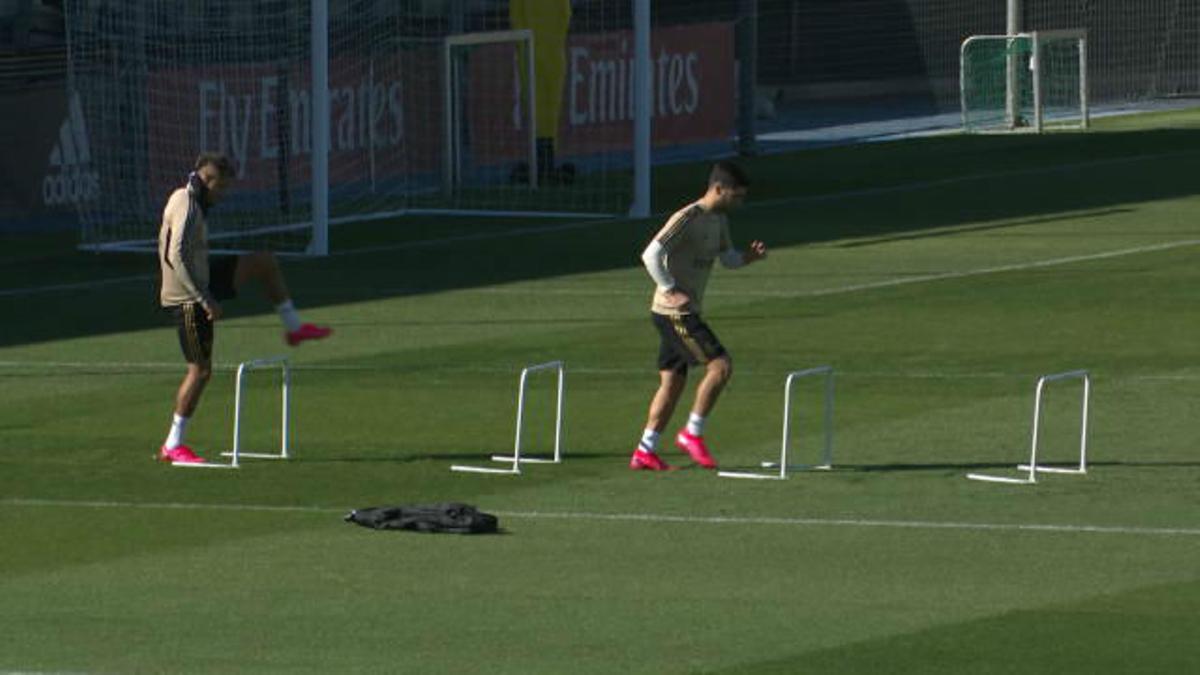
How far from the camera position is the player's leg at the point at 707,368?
18500mm

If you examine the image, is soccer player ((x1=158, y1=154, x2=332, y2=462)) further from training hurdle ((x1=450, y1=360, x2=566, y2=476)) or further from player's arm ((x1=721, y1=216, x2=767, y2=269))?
player's arm ((x1=721, y1=216, x2=767, y2=269))

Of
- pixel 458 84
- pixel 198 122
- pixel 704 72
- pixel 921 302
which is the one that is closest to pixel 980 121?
pixel 704 72

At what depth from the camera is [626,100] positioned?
4672 centimetres

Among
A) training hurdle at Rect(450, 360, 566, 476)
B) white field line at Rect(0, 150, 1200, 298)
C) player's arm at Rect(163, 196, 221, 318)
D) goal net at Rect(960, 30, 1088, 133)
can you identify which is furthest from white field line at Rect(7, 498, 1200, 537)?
goal net at Rect(960, 30, 1088, 133)

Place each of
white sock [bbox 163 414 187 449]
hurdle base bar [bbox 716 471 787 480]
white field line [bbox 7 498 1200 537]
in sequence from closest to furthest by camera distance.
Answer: white field line [bbox 7 498 1200 537] → hurdle base bar [bbox 716 471 787 480] → white sock [bbox 163 414 187 449]

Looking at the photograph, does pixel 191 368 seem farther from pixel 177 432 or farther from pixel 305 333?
pixel 305 333

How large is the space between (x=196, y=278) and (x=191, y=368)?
567 millimetres

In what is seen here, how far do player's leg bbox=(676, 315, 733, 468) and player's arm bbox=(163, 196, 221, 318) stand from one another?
2978mm

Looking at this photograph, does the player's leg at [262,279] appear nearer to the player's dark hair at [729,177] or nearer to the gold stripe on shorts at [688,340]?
the gold stripe on shorts at [688,340]

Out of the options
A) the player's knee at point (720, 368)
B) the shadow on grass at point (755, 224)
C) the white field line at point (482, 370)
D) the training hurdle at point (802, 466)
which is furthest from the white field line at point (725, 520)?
the shadow on grass at point (755, 224)

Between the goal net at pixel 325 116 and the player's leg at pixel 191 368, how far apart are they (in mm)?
14309

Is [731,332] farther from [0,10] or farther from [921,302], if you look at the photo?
[0,10]

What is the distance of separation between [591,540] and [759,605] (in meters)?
2.11

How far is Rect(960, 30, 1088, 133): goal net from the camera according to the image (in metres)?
51.6
